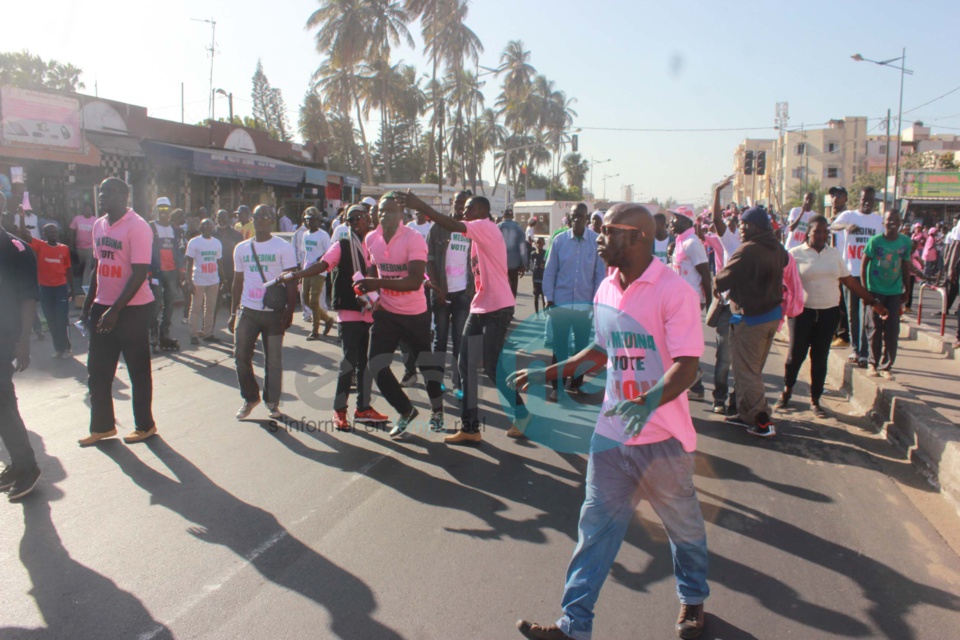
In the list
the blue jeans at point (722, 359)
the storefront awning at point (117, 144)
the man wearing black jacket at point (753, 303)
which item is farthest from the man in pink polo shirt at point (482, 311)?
the storefront awning at point (117, 144)

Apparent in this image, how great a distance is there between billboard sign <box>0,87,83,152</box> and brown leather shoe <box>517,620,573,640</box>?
17.4 m

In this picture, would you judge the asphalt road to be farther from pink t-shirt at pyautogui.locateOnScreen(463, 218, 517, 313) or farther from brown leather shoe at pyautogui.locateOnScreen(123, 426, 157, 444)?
pink t-shirt at pyautogui.locateOnScreen(463, 218, 517, 313)

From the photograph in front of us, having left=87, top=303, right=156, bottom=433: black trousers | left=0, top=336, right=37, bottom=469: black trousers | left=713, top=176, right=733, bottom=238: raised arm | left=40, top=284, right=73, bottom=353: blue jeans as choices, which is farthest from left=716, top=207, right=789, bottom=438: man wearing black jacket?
left=40, top=284, right=73, bottom=353: blue jeans

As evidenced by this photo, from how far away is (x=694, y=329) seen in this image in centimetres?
274

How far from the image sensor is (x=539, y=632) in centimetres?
289

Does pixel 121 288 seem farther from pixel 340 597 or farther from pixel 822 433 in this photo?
pixel 822 433

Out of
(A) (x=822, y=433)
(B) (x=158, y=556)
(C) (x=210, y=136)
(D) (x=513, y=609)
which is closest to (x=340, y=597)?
(D) (x=513, y=609)

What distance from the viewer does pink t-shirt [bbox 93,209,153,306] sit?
5.28 meters

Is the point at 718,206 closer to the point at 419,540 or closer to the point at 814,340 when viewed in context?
the point at 814,340

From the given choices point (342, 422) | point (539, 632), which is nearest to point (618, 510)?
point (539, 632)

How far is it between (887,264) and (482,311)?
15.0ft

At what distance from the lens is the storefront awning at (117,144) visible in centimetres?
1847

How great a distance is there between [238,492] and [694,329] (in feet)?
10.5

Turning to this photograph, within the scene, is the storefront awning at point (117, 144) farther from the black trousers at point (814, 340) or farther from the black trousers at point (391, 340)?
the black trousers at point (814, 340)
